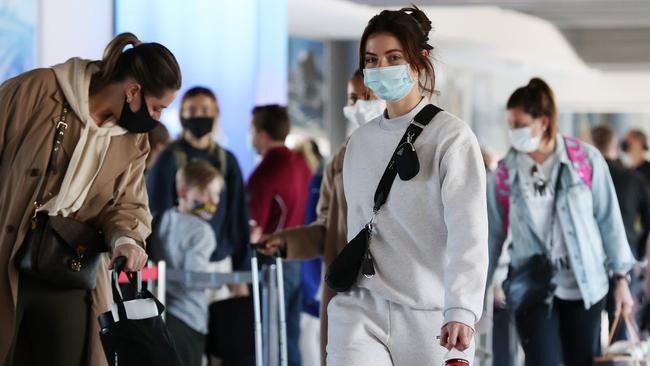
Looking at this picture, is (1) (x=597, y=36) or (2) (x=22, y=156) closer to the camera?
(2) (x=22, y=156)

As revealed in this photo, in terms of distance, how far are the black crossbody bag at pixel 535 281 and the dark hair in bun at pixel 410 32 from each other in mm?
2174

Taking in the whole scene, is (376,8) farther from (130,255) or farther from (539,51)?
(130,255)

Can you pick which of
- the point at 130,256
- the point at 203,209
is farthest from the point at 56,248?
the point at 203,209

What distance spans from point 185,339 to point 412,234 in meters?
2.99

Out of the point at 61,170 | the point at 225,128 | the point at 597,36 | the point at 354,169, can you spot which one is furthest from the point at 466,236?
the point at 597,36

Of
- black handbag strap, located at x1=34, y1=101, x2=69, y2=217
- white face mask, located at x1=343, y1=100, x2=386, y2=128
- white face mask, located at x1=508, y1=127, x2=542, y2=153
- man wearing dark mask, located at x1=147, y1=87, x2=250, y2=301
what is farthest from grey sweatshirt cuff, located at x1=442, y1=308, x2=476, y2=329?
man wearing dark mask, located at x1=147, y1=87, x2=250, y2=301

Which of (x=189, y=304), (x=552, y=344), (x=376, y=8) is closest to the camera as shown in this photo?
(x=552, y=344)

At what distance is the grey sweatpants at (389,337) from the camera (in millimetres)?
3820

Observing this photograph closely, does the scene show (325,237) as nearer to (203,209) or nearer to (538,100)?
(538,100)

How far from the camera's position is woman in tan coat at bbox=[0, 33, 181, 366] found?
161 inches

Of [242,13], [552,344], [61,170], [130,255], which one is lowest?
[552,344]

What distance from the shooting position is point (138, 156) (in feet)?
14.6

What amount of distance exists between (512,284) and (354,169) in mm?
2441

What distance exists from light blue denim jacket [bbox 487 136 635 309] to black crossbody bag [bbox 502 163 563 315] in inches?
1.4
